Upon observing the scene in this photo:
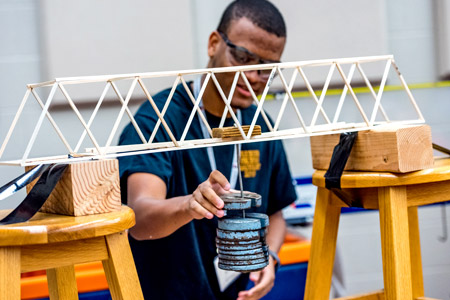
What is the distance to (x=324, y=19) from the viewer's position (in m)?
3.16

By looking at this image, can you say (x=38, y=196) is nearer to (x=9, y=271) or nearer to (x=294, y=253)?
(x=9, y=271)

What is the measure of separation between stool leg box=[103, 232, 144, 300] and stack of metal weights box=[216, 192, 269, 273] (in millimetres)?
203

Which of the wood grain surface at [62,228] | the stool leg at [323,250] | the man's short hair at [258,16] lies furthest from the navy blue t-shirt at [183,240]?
the wood grain surface at [62,228]

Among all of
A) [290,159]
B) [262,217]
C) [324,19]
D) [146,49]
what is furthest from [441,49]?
[262,217]

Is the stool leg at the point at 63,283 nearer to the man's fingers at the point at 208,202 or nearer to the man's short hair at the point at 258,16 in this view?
the man's fingers at the point at 208,202

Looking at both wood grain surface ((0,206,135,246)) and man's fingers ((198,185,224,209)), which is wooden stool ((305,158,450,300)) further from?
wood grain surface ((0,206,135,246))

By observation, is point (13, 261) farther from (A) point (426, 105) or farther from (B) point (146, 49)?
(A) point (426, 105)

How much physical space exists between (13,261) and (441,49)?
286 cm

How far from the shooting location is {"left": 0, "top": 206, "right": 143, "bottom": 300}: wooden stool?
1.09 metres

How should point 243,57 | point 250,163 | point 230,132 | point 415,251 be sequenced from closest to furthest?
point 230,132, point 415,251, point 243,57, point 250,163

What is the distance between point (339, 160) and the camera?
151 centimetres

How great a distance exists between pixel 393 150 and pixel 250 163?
35.8 inches

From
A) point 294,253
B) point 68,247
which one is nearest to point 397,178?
point 68,247

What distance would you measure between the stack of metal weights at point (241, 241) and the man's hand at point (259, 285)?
0.80 meters
